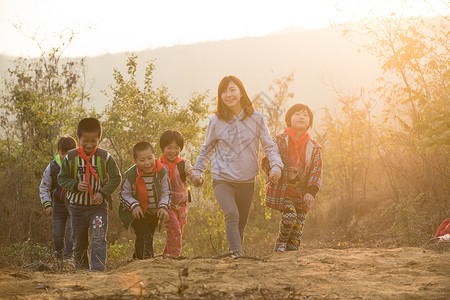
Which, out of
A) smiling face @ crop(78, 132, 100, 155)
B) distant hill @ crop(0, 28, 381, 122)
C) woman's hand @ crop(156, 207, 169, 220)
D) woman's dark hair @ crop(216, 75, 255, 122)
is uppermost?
distant hill @ crop(0, 28, 381, 122)

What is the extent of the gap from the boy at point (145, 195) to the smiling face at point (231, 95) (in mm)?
964

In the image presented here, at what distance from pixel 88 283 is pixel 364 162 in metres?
11.7

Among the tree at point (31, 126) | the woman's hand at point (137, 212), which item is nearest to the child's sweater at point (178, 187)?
the woman's hand at point (137, 212)

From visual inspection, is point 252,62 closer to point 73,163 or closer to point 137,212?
point 73,163

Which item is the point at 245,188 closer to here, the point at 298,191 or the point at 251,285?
the point at 298,191

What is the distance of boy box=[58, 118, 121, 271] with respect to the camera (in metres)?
5.38

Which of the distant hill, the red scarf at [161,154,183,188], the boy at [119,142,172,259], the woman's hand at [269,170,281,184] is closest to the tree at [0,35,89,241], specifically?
the red scarf at [161,154,183,188]

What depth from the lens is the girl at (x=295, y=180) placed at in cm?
558

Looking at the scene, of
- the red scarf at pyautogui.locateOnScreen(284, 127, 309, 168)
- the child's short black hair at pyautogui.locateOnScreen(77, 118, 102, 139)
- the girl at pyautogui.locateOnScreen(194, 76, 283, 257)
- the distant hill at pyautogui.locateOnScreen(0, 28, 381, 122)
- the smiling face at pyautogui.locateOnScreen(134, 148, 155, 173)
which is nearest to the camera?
the girl at pyautogui.locateOnScreen(194, 76, 283, 257)

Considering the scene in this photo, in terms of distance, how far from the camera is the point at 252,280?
3434 mm

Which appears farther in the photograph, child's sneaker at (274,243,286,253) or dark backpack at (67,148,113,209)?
child's sneaker at (274,243,286,253)

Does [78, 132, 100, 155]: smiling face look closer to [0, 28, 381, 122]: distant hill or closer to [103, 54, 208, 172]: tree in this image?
[103, 54, 208, 172]: tree

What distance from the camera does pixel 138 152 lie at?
17.4 ft

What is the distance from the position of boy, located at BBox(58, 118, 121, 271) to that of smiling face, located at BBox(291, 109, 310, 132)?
2.11 meters
